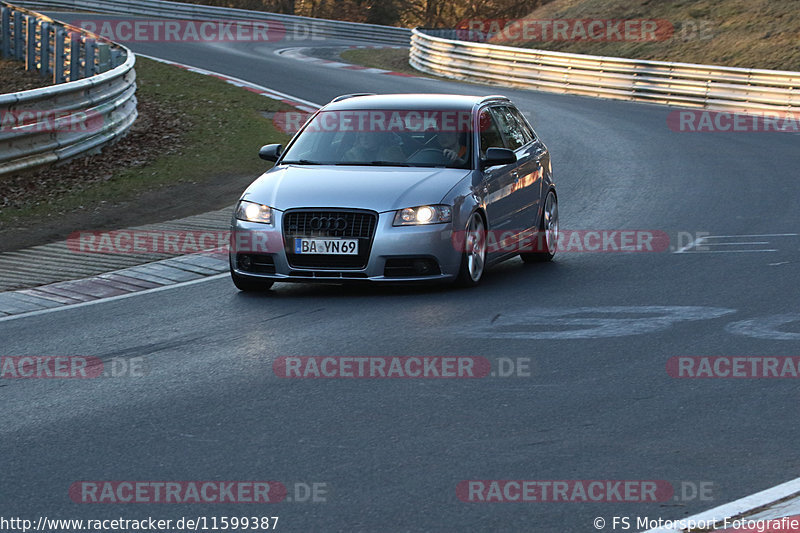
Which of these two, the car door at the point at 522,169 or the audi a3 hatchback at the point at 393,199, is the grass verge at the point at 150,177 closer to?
the audi a3 hatchback at the point at 393,199

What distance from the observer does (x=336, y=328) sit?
29.4ft

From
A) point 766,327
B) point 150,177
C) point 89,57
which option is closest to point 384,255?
point 766,327

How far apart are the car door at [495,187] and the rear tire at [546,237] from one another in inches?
27.7

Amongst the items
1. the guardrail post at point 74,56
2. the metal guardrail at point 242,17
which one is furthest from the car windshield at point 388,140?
the metal guardrail at point 242,17

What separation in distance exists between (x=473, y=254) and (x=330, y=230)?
1.25m

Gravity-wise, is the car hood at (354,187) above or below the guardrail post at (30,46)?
above

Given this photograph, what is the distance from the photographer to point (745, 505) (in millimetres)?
5145

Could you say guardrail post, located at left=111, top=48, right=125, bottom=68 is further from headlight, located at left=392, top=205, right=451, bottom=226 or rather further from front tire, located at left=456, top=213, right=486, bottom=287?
headlight, located at left=392, top=205, right=451, bottom=226

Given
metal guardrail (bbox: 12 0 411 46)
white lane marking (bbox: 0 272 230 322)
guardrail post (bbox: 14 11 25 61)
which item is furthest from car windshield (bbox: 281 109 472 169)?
metal guardrail (bbox: 12 0 411 46)

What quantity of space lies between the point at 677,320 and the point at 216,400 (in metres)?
3.58

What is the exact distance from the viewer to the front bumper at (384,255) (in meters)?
9.95

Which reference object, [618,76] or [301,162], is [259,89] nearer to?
[618,76]

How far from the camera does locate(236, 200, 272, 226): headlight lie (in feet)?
33.4

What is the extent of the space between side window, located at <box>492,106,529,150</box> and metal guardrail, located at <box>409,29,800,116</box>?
17.2 m
